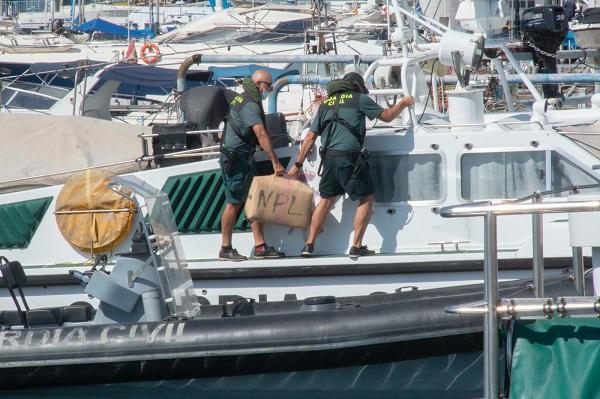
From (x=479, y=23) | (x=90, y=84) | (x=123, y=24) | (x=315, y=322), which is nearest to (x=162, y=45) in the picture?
(x=90, y=84)

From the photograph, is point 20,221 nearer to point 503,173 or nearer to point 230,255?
point 230,255

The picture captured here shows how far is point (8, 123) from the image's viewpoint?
8477mm

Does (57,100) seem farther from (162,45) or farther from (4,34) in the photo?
(4,34)

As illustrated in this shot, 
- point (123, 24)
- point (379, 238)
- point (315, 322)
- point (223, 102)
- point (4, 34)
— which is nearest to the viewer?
point (315, 322)

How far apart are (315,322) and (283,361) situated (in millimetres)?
298

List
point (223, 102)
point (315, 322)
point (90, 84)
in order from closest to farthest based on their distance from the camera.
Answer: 1. point (315, 322)
2. point (223, 102)
3. point (90, 84)

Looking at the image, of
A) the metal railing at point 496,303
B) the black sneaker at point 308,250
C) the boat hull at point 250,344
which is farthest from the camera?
the black sneaker at point 308,250

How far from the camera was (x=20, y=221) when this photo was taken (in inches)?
297

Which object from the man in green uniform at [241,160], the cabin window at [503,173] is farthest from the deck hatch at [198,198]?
the cabin window at [503,173]

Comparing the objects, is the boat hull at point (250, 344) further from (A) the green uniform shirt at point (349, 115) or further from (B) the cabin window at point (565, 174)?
(A) the green uniform shirt at point (349, 115)

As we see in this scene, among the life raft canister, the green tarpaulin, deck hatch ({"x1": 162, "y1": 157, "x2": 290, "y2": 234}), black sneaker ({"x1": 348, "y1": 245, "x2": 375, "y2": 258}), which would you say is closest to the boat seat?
the life raft canister

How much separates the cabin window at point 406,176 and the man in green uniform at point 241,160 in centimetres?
67

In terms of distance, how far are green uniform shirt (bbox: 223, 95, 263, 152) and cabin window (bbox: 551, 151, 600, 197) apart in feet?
6.51

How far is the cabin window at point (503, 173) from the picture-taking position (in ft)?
22.5
